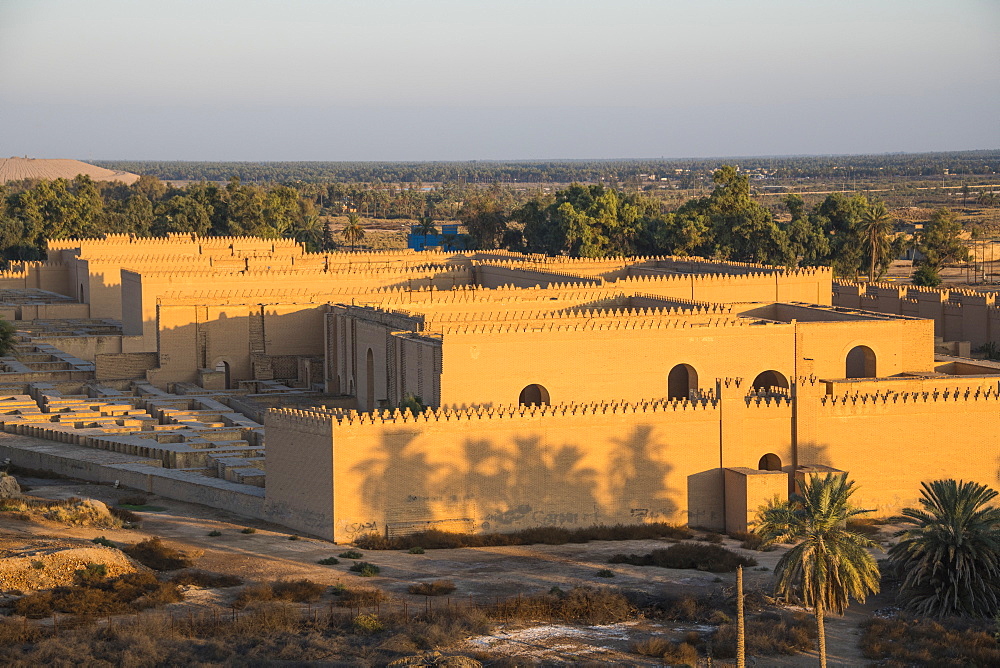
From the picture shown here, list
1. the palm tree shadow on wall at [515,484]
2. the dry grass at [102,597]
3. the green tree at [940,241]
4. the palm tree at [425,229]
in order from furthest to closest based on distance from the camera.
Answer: the palm tree at [425,229] < the green tree at [940,241] < the palm tree shadow on wall at [515,484] < the dry grass at [102,597]

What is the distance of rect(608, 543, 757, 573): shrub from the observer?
2581cm

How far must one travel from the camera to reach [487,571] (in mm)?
25406

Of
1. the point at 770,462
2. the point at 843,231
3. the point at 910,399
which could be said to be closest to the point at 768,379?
the point at 910,399

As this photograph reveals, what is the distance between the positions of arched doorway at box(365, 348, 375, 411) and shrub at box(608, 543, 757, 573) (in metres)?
12.7

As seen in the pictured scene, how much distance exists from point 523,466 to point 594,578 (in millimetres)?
3348

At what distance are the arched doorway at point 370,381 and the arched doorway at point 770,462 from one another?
1168cm

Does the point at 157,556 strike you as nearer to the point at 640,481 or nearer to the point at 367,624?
the point at 367,624

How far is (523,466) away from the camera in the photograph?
2770 centimetres

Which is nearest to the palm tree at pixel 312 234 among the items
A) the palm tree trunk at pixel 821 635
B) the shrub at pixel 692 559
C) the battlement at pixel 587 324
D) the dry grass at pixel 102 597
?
the battlement at pixel 587 324

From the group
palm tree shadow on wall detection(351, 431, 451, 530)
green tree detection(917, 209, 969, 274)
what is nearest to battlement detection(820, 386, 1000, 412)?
palm tree shadow on wall detection(351, 431, 451, 530)

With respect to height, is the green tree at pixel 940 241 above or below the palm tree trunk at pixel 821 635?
above

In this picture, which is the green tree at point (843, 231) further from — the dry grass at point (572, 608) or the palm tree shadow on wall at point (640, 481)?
the dry grass at point (572, 608)

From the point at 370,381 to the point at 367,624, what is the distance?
16.2 metres

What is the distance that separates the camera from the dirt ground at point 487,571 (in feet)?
72.2
